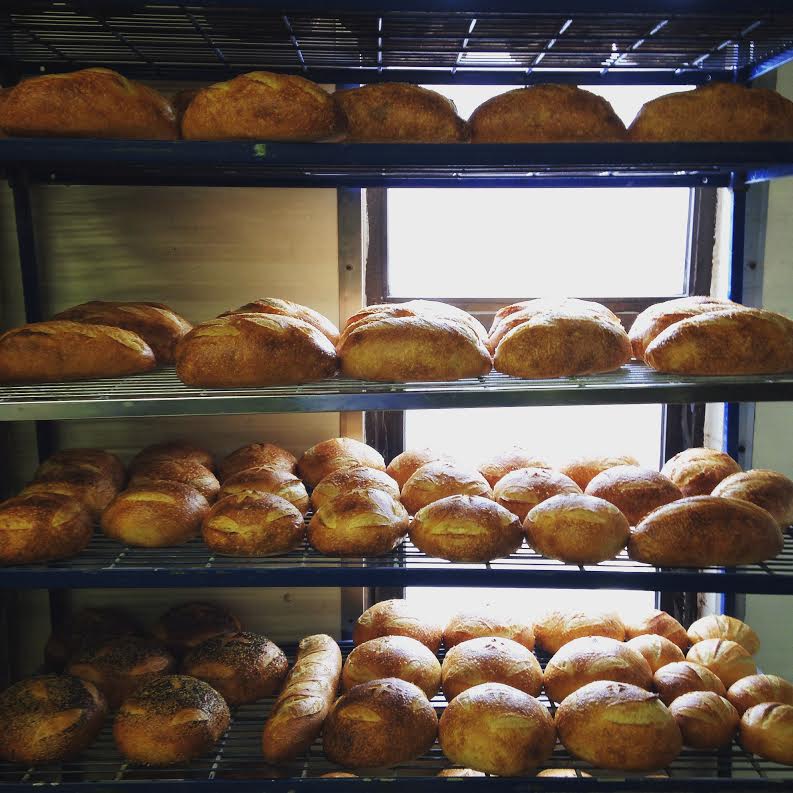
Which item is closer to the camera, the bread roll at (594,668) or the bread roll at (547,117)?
the bread roll at (547,117)

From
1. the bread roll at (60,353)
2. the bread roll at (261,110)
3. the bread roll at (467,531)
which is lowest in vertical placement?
the bread roll at (467,531)

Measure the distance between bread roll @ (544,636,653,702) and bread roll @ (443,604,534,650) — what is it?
150mm

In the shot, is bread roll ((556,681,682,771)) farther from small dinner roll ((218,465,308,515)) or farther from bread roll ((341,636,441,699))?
small dinner roll ((218,465,308,515))

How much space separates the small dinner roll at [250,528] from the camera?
210 cm

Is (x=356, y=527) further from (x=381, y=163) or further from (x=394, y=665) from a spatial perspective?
(x=381, y=163)

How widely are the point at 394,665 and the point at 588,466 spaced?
2.92 ft

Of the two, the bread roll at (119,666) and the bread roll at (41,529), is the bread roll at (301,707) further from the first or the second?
the bread roll at (41,529)

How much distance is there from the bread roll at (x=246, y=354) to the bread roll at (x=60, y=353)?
0.63 ft

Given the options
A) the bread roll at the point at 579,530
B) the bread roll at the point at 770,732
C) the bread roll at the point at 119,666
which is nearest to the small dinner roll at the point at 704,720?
the bread roll at the point at 770,732

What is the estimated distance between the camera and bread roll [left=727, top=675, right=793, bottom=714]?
7.23 feet

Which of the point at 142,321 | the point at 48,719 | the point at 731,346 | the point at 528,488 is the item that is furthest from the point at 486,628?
the point at 142,321

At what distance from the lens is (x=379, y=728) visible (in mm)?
2002

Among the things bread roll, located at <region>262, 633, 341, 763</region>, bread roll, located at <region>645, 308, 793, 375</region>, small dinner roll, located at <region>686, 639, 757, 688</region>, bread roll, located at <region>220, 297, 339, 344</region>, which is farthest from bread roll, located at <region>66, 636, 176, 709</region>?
bread roll, located at <region>645, 308, 793, 375</region>

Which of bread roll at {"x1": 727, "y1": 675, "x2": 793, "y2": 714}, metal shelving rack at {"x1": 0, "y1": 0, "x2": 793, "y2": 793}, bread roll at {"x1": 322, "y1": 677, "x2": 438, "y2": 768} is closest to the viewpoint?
metal shelving rack at {"x1": 0, "y1": 0, "x2": 793, "y2": 793}
